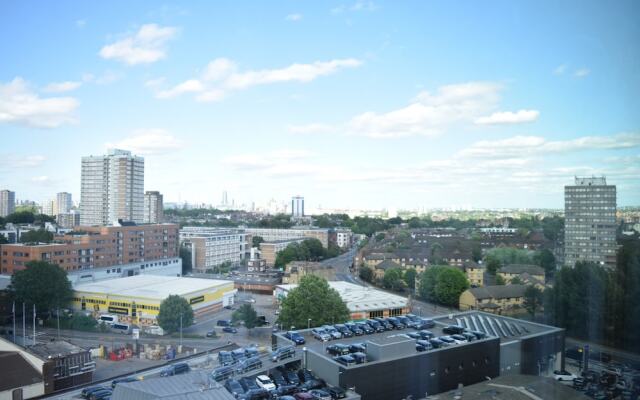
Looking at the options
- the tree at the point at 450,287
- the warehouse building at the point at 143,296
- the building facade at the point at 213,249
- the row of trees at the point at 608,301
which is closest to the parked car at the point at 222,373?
the row of trees at the point at 608,301

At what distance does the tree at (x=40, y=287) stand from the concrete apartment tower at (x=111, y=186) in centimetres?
803

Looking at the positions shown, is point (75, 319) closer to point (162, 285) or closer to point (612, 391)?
point (162, 285)

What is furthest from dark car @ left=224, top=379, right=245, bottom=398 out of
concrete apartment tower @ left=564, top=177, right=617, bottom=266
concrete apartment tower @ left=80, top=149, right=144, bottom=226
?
concrete apartment tower @ left=80, top=149, right=144, bottom=226

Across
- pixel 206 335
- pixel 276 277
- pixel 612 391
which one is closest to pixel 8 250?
pixel 206 335

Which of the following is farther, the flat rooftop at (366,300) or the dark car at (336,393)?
the flat rooftop at (366,300)

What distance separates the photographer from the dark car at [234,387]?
10.6 ft

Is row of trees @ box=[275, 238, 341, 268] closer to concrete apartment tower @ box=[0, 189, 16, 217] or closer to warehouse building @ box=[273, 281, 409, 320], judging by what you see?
warehouse building @ box=[273, 281, 409, 320]

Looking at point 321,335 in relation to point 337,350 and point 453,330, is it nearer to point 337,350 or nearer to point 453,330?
point 337,350

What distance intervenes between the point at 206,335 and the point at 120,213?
1003 cm

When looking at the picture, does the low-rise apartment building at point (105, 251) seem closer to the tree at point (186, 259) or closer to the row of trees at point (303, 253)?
the tree at point (186, 259)

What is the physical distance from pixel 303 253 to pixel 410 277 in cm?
481

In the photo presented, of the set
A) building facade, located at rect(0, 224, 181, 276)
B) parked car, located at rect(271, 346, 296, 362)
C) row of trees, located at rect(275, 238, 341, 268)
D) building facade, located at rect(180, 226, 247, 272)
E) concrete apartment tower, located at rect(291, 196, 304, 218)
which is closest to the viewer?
parked car, located at rect(271, 346, 296, 362)

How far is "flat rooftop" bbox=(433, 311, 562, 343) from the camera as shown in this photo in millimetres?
4855

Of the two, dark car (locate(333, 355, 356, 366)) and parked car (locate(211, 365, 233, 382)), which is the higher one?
dark car (locate(333, 355, 356, 366))
